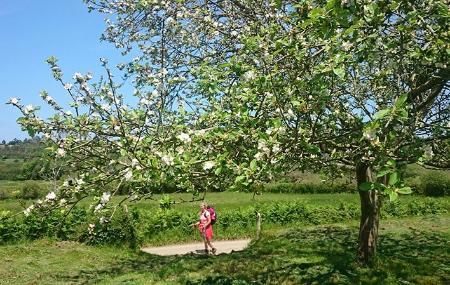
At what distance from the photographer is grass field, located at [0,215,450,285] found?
39.9ft

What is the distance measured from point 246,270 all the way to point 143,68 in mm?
6243

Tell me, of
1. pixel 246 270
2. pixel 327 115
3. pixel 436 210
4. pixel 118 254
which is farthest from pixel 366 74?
pixel 436 210

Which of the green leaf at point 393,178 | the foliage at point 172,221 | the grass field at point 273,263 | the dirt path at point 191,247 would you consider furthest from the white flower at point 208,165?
the dirt path at point 191,247

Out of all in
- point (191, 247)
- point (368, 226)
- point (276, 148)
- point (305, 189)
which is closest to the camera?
point (276, 148)

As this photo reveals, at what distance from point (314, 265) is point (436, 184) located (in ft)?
123

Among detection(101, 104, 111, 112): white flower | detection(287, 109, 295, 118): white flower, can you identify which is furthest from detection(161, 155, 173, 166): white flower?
detection(101, 104, 111, 112): white flower

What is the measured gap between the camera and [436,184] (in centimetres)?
4631

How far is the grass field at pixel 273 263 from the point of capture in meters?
12.1

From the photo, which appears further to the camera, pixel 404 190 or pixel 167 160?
pixel 167 160

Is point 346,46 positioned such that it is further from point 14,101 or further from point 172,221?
point 172,221

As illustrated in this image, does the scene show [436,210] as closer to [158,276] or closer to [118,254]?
[118,254]

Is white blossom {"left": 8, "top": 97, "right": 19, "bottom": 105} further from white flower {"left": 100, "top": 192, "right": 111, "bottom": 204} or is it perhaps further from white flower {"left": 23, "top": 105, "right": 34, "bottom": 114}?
white flower {"left": 100, "top": 192, "right": 111, "bottom": 204}

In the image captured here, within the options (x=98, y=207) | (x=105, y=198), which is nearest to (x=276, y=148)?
(x=105, y=198)

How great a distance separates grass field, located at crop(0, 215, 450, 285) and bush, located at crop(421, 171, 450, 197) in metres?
24.2
